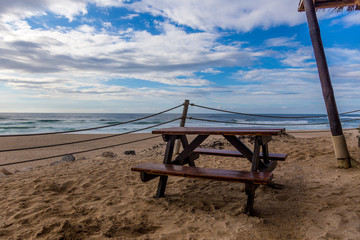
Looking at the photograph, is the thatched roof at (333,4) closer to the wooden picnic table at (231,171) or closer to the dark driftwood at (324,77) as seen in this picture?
the dark driftwood at (324,77)

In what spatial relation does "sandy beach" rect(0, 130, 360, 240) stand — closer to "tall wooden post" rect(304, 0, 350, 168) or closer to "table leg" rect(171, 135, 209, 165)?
"tall wooden post" rect(304, 0, 350, 168)

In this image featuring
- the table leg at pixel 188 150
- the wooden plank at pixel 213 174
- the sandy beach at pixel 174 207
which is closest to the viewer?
the sandy beach at pixel 174 207

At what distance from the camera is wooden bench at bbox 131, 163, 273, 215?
2.20m

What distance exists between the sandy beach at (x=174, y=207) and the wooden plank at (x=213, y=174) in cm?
38

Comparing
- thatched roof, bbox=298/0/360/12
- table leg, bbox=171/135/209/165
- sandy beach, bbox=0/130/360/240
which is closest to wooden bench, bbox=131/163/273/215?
sandy beach, bbox=0/130/360/240

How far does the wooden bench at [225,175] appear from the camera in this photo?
2201mm

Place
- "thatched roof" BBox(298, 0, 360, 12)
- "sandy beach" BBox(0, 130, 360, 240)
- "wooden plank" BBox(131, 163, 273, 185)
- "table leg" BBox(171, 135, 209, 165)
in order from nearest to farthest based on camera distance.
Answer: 1. "sandy beach" BBox(0, 130, 360, 240)
2. "wooden plank" BBox(131, 163, 273, 185)
3. "table leg" BBox(171, 135, 209, 165)
4. "thatched roof" BBox(298, 0, 360, 12)

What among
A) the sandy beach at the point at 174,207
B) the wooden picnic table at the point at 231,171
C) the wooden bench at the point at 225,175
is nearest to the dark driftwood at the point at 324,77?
the sandy beach at the point at 174,207

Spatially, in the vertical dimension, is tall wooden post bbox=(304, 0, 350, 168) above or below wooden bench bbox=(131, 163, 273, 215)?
above

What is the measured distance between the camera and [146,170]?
2.70 metres

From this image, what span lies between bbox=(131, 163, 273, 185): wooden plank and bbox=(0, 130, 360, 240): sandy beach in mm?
378

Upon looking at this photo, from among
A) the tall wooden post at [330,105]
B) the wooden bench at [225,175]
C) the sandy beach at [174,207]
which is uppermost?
the tall wooden post at [330,105]

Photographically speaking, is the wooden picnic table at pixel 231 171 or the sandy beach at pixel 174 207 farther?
the wooden picnic table at pixel 231 171

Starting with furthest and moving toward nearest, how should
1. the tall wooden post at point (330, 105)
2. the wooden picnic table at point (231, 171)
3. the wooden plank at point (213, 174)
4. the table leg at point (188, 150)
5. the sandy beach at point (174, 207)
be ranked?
the tall wooden post at point (330, 105)
the table leg at point (188, 150)
the wooden picnic table at point (231, 171)
the wooden plank at point (213, 174)
the sandy beach at point (174, 207)
